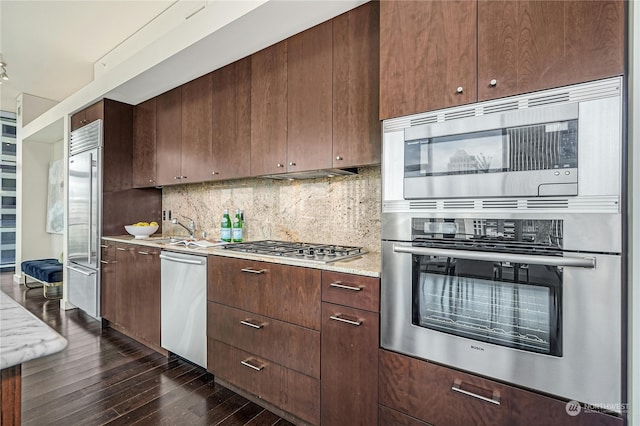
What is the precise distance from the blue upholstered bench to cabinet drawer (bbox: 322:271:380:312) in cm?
Answer: 463

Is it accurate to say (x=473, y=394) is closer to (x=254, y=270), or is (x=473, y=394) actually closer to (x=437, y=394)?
(x=437, y=394)

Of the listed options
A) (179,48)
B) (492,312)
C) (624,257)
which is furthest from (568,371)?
(179,48)

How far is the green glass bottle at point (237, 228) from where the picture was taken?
296 cm

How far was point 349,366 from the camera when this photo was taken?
1.63 metres

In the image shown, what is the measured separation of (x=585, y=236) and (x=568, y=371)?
49 centimetres

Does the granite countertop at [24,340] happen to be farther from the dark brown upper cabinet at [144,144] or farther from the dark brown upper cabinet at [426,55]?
the dark brown upper cabinet at [144,144]

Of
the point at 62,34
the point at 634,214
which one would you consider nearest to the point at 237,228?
the point at 634,214

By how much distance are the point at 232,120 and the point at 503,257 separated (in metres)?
2.24

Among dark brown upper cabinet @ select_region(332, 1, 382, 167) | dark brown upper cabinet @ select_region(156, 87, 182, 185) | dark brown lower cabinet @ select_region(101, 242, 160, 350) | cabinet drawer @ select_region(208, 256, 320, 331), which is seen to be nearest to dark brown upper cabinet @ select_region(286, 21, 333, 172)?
dark brown upper cabinet @ select_region(332, 1, 382, 167)

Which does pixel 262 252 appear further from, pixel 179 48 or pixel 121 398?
pixel 179 48

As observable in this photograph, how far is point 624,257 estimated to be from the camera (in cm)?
109

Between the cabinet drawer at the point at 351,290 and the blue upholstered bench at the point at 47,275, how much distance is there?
4.63 metres

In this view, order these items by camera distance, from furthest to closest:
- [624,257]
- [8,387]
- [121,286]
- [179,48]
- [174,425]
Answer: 1. [121,286]
2. [179,48]
3. [174,425]
4. [624,257]
5. [8,387]

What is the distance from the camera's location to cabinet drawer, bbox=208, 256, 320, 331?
1.78 meters
